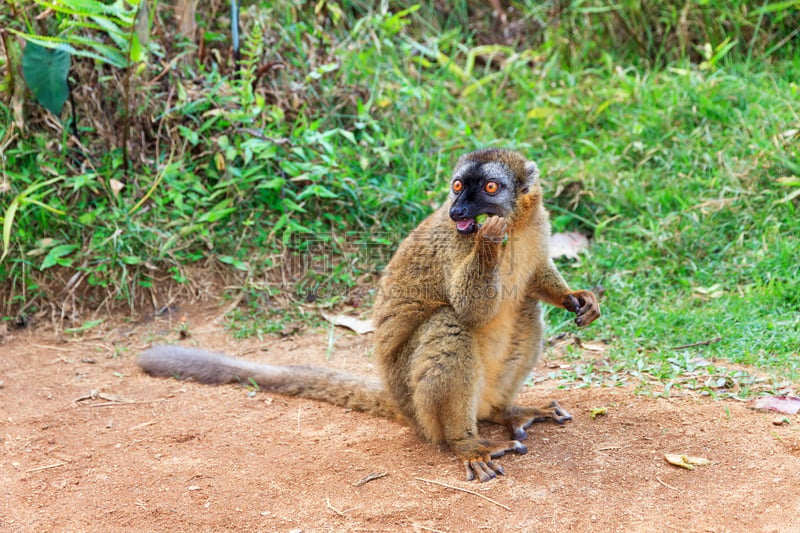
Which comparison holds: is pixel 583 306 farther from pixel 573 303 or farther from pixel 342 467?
pixel 342 467

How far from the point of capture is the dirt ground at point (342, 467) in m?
3.71

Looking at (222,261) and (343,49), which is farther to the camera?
(343,49)

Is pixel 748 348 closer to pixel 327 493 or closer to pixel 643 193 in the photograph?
pixel 643 193

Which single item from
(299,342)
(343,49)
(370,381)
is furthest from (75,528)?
(343,49)

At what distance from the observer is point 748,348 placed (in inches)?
215

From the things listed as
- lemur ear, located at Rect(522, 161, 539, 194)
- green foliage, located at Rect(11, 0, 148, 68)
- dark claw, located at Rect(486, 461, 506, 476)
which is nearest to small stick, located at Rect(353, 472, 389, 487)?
dark claw, located at Rect(486, 461, 506, 476)

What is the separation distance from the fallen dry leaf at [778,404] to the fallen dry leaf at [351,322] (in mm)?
2922

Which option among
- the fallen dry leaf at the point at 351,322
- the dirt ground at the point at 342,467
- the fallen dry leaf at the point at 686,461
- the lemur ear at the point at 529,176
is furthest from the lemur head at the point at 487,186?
the fallen dry leaf at the point at 351,322

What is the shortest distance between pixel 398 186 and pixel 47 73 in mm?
3142

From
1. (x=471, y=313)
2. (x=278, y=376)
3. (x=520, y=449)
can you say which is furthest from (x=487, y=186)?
(x=278, y=376)

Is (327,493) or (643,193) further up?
(643,193)

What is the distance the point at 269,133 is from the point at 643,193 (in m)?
3.52

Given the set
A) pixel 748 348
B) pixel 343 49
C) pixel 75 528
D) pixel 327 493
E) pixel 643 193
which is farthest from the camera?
pixel 343 49

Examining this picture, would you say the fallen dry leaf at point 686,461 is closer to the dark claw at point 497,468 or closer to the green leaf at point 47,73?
the dark claw at point 497,468
